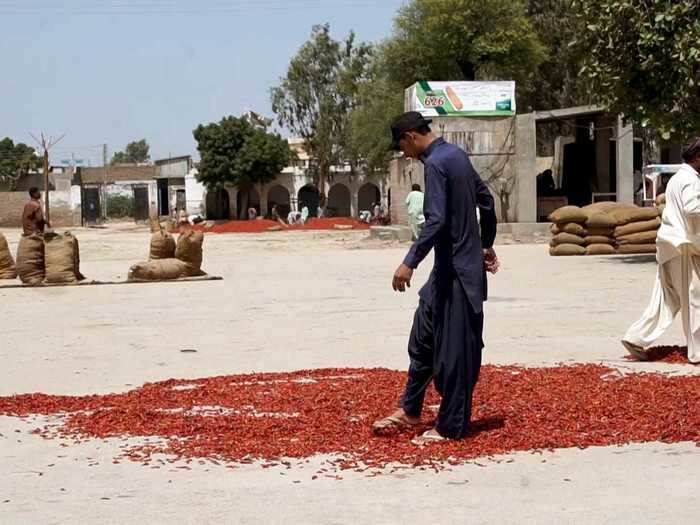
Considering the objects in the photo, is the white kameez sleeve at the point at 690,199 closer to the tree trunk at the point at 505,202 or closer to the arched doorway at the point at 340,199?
the tree trunk at the point at 505,202

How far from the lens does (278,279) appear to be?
766 inches

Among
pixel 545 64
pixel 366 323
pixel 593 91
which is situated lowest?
pixel 366 323

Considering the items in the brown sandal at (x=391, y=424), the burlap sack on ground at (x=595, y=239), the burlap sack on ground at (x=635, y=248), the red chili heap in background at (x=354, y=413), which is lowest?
the red chili heap in background at (x=354, y=413)

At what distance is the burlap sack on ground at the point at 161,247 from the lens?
2003 cm

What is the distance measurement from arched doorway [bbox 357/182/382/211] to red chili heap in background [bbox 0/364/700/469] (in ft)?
209

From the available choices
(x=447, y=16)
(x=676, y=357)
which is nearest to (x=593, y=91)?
(x=676, y=357)

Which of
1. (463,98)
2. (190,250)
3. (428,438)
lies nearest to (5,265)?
(190,250)

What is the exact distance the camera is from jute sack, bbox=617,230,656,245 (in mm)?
25484

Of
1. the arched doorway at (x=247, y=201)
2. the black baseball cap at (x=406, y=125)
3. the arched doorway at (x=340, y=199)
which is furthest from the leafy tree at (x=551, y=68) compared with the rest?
the black baseball cap at (x=406, y=125)

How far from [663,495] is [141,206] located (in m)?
73.7

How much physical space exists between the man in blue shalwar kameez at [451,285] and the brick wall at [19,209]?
62861 millimetres

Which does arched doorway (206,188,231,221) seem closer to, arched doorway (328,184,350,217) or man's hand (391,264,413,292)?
arched doorway (328,184,350,217)

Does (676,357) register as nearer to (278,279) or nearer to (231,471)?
(231,471)

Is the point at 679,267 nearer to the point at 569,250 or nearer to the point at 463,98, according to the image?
the point at 569,250
